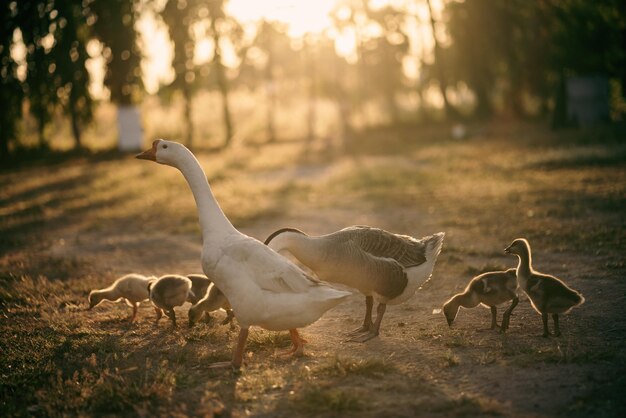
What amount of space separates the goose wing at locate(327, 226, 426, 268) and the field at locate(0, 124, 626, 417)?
768mm

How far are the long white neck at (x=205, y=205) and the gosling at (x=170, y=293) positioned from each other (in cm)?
124

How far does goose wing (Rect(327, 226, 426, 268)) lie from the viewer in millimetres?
Answer: 7086

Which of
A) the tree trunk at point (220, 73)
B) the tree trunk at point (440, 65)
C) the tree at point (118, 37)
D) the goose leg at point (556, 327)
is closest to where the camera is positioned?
the goose leg at point (556, 327)

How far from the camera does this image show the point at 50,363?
21.2 ft

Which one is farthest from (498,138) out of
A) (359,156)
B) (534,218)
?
(534,218)

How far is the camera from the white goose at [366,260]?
22.6ft

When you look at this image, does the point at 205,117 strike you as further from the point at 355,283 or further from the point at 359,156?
the point at 355,283

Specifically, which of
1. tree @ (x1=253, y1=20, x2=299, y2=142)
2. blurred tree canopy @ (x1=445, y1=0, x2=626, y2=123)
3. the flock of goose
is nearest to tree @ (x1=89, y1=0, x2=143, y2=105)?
tree @ (x1=253, y1=20, x2=299, y2=142)

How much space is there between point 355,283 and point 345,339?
23.8 inches

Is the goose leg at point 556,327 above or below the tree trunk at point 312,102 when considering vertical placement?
below

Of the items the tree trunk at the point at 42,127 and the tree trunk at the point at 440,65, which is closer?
the tree trunk at the point at 42,127

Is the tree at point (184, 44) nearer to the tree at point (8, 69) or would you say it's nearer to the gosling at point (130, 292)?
the tree at point (8, 69)

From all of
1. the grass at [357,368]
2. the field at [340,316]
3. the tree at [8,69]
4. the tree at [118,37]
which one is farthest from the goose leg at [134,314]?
the tree at [118,37]

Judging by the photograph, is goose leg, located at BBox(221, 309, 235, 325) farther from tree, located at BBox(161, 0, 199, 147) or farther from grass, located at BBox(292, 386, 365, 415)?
tree, located at BBox(161, 0, 199, 147)
